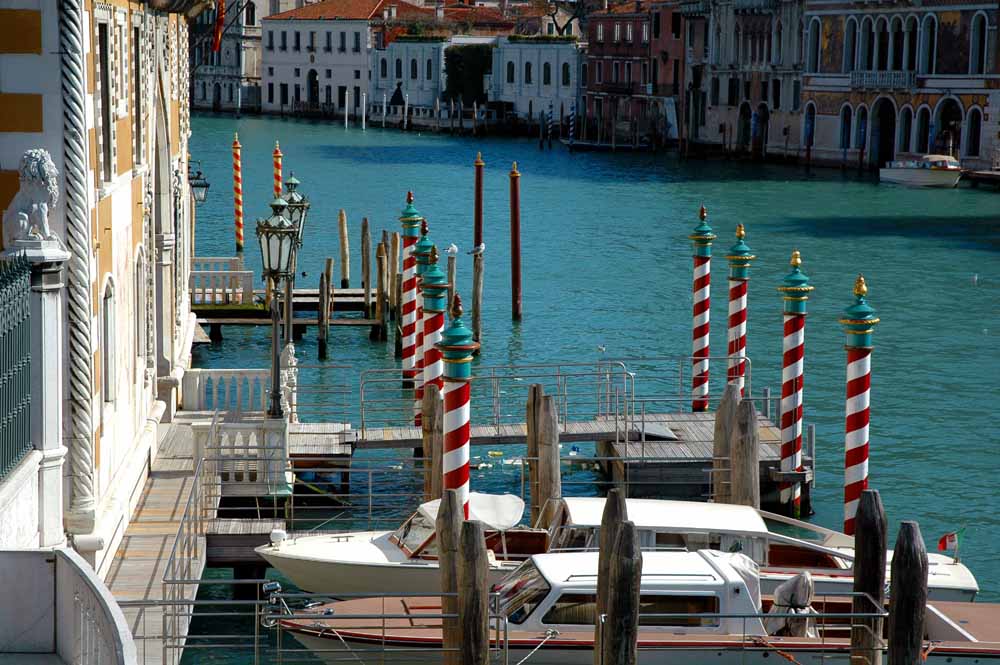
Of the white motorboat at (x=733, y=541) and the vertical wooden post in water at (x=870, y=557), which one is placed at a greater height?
the vertical wooden post in water at (x=870, y=557)

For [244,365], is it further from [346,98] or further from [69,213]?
[346,98]

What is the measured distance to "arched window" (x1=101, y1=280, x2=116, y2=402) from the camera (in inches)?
344

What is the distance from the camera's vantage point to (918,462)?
47.1 feet

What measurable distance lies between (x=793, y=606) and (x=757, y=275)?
1945cm

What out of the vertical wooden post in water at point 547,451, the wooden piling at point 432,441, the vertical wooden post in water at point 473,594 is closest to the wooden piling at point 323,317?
the wooden piling at point 432,441

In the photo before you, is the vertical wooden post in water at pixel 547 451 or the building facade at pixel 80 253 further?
the vertical wooden post in water at pixel 547 451

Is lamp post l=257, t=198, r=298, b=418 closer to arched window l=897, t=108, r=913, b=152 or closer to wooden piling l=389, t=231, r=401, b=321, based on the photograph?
wooden piling l=389, t=231, r=401, b=321

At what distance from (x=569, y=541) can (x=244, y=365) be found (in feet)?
35.3

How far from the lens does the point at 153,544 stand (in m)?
9.10

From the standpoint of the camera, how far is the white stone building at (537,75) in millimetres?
70812

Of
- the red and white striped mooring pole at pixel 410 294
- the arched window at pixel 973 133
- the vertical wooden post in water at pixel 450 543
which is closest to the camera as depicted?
the vertical wooden post in water at pixel 450 543

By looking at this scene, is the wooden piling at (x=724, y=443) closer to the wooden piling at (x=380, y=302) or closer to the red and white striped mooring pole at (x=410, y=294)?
the red and white striped mooring pole at (x=410, y=294)

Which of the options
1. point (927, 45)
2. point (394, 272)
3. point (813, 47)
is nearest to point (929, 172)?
point (927, 45)

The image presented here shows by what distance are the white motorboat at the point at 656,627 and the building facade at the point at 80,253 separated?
1308 mm
